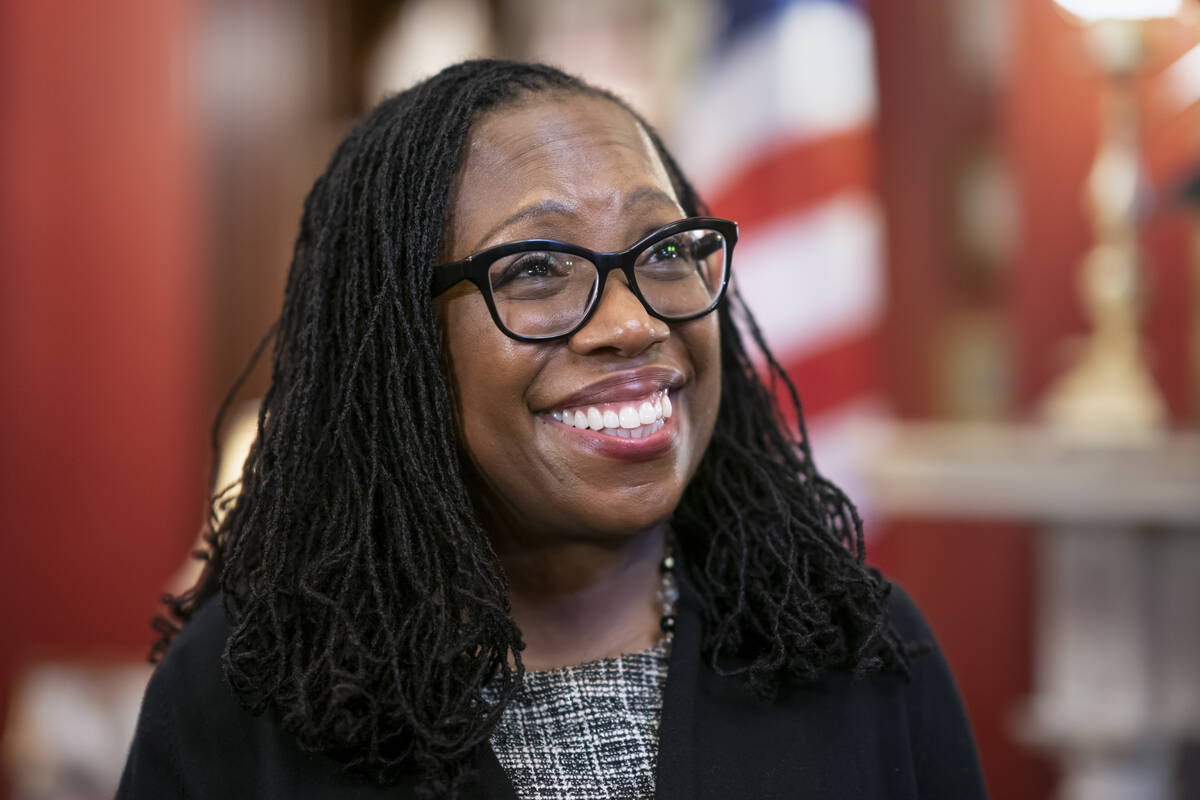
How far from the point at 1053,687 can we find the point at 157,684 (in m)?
1.82

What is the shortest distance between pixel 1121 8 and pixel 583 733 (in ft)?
5.87

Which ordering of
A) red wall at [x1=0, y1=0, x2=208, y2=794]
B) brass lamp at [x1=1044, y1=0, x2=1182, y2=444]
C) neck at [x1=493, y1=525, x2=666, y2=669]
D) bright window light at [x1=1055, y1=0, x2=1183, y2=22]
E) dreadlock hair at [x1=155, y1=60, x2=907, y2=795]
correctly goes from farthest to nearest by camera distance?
red wall at [x1=0, y1=0, x2=208, y2=794] < brass lamp at [x1=1044, y1=0, x2=1182, y2=444] < bright window light at [x1=1055, y1=0, x2=1183, y2=22] < neck at [x1=493, y1=525, x2=666, y2=669] < dreadlock hair at [x1=155, y1=60, x2=907, y2=795]

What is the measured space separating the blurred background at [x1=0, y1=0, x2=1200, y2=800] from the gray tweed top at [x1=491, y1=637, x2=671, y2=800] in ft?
4.37

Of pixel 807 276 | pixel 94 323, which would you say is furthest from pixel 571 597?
pixel 94 323

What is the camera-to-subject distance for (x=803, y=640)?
3.51 feet

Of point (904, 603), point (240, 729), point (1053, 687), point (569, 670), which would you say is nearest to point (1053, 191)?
point (1053, 687)

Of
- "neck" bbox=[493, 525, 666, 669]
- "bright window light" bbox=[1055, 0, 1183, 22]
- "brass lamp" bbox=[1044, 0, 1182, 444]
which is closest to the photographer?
"neck" bbox=[493, 525, 666, 669]

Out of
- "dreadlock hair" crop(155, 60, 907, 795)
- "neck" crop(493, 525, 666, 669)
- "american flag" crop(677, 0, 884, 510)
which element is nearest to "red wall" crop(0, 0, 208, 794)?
"american flag" crop(677, 0, 884, 510)

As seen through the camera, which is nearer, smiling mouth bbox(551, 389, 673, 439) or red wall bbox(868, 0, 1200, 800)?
smiling mouth bbox(551, 389, 673, 439)

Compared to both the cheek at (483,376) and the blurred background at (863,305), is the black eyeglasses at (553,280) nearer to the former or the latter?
the cheek at (483,376)

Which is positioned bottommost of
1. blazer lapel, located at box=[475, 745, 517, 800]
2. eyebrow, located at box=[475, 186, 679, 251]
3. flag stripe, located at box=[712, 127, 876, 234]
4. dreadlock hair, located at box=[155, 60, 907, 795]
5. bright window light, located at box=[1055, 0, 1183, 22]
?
blazer lapel, located at box=[475, 745, 517, 800]

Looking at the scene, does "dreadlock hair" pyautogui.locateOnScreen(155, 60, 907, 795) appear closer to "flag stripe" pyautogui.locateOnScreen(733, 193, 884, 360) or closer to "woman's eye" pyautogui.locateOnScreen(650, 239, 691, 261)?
"woman's eye" pyautogui.locateOnScreen(650, 239, 691, 261)

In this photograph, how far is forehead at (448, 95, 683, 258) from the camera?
40.9 inches

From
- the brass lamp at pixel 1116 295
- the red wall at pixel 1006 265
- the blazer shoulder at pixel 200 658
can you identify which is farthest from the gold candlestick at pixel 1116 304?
the blazer shoulder at pixel 200 658
